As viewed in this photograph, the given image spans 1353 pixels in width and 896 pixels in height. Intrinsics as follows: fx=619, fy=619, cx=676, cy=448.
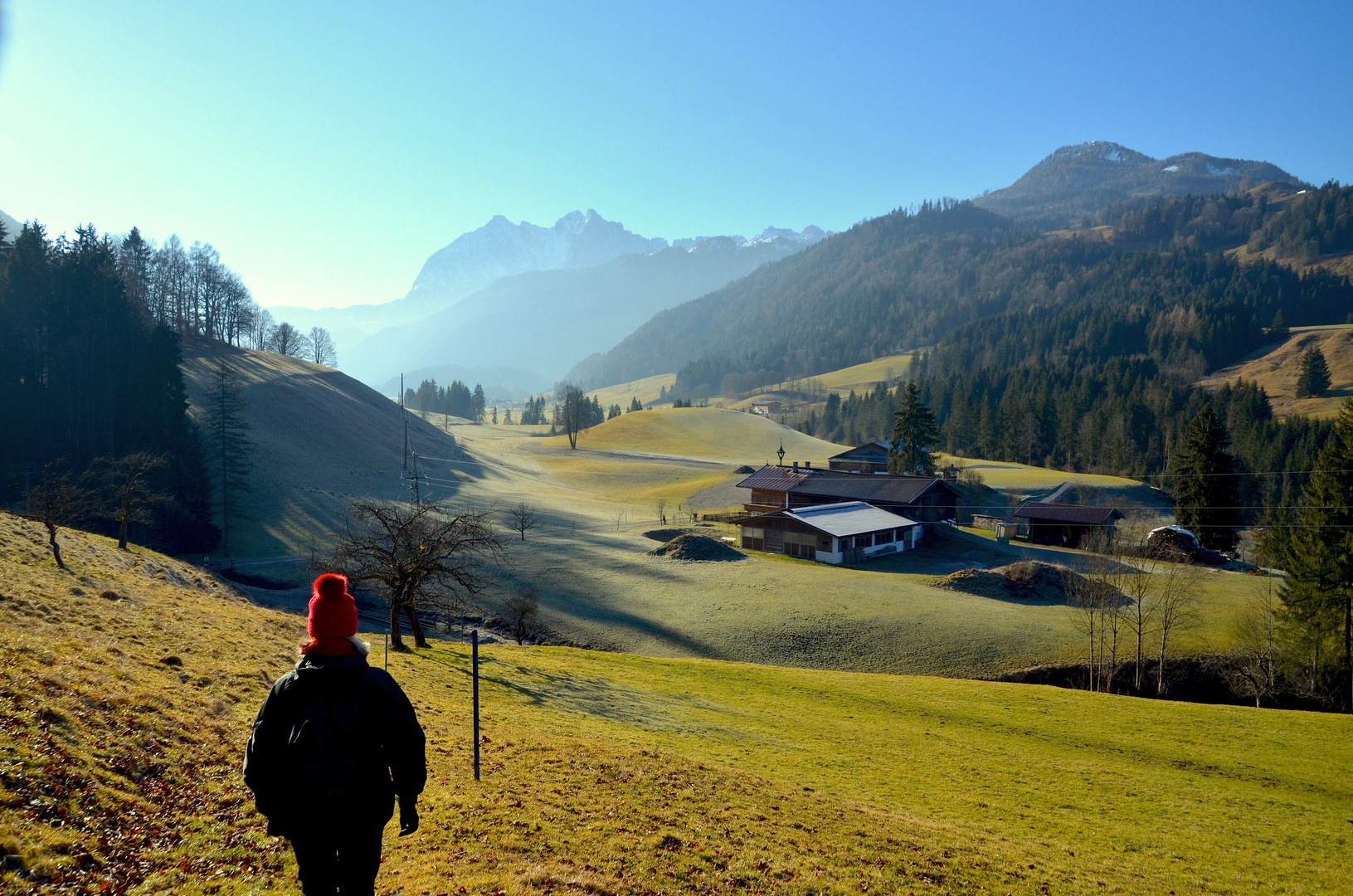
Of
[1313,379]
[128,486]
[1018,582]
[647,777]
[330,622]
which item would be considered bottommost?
[1018,582]

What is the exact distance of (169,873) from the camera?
7266 mm

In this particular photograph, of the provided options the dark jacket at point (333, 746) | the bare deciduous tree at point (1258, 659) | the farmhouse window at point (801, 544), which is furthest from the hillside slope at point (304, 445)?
the bare deciduous tree at point (1258, 659)

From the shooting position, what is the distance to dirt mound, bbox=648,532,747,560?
181ft

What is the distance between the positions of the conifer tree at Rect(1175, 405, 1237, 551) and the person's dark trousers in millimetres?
78319

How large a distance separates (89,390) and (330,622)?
7382 centimetres

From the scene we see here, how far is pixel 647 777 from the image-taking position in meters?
13.0

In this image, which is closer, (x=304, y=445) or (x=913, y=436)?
(x=304, y=445)

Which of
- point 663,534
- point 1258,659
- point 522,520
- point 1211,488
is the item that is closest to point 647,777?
point 1258,659

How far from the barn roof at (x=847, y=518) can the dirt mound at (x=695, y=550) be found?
23.1 feet

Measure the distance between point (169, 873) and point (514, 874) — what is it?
13.0 ft

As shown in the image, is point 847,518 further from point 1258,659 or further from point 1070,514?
point 1258,659

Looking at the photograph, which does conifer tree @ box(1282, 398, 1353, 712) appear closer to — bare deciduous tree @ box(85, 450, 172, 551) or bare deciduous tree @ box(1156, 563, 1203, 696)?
bare deciduous tree @ box(1156, 563, 1203, 696)

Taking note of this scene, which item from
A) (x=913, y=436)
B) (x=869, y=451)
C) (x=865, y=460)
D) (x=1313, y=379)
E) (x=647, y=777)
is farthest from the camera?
(x=1313, y=379)

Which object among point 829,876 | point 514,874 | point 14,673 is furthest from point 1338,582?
point 14,673
